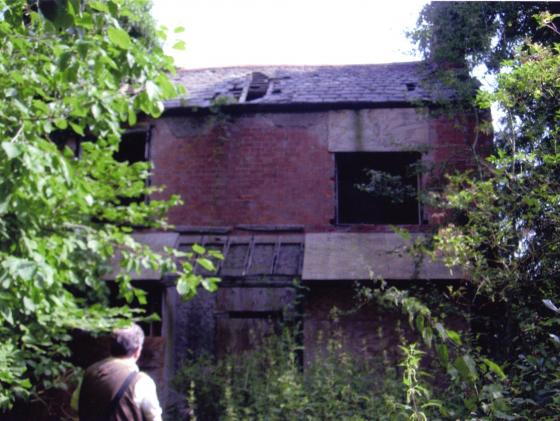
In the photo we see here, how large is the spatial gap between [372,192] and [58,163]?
6380 millimetres

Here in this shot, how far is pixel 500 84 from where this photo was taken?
7.53 m

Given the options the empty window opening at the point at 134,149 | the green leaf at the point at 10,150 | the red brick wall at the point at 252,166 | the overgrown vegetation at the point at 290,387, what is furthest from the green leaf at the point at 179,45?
the empty window opening at the point at 134,149

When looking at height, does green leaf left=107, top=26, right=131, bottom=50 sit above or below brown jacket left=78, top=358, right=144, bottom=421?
above

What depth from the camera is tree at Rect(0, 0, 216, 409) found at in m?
4.66

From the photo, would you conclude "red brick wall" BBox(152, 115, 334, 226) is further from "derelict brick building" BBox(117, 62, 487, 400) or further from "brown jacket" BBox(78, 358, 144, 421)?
"brown jacket" BBox(78, 358, 144, 421)

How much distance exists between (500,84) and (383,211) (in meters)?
5.19

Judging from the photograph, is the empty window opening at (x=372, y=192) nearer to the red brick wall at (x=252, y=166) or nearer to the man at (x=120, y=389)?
the red brick wall at (x=252, y=166)

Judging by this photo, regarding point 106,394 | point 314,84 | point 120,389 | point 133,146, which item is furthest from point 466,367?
point 133,146

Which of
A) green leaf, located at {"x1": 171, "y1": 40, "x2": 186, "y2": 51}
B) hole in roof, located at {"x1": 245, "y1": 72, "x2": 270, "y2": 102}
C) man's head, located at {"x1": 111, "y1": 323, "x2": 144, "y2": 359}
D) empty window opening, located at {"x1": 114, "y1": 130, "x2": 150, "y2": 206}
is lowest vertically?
man's head, located at {"x1": 111, "y1": 323, "x2": 144, "y2": 359}

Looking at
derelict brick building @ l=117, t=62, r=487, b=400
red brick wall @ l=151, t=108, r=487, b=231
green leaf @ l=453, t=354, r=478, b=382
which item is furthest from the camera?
red brick wall @ l=151, t=108, r=487, b=231

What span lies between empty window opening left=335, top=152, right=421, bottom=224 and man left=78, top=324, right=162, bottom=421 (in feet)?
20.9

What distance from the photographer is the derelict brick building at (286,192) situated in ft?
33.7

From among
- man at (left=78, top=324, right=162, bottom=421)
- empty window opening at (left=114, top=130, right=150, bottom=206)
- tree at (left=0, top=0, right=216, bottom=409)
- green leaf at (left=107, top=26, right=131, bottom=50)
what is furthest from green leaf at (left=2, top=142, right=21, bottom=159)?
empty window opening at (left=114, top=130, right=150, bottom=206)

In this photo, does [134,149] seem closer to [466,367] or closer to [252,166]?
[252,166]
